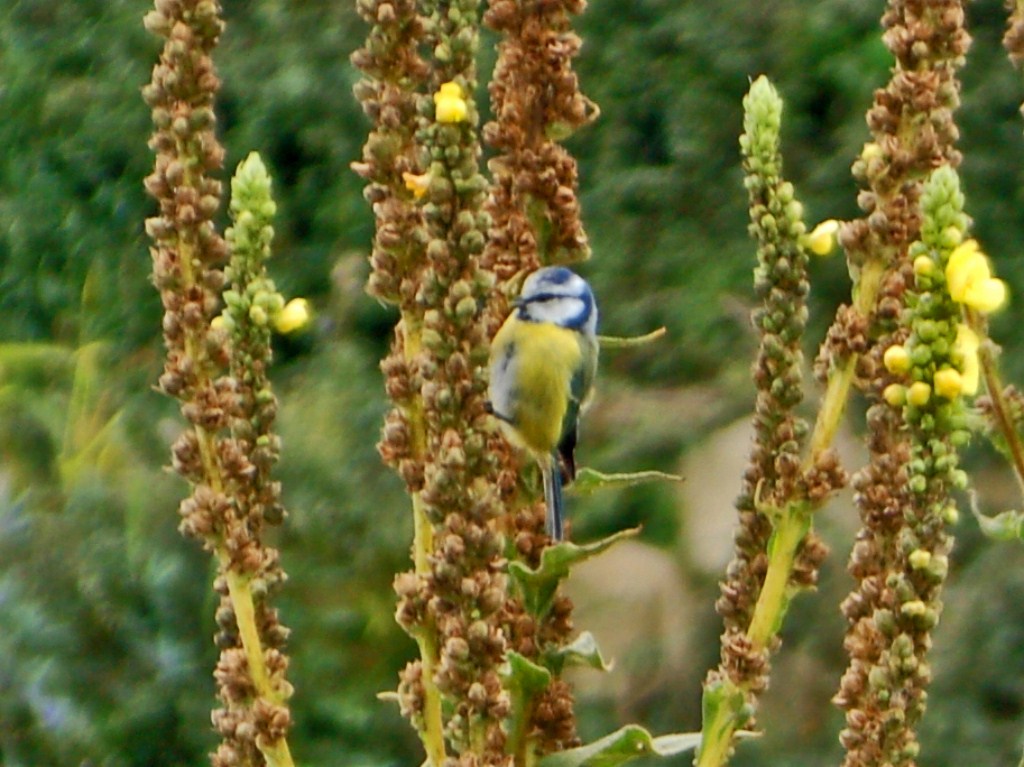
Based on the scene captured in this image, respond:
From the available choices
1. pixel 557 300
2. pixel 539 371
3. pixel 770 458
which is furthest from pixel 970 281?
pixel 539 371

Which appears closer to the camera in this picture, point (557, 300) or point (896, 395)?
point (896, 395)

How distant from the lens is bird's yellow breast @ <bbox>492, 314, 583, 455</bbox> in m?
0.90

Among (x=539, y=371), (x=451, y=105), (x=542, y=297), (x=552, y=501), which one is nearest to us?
(x=451, y=105)

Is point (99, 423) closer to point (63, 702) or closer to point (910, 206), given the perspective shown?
point (63, 702)

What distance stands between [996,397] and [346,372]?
6.35 feet

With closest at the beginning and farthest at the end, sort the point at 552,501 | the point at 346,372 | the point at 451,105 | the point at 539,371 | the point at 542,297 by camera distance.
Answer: the point at 451,105 → the point at 552,501 → the point at 542,297 → the point at 539,371 → the point at 346,372

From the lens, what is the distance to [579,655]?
67 centimetres

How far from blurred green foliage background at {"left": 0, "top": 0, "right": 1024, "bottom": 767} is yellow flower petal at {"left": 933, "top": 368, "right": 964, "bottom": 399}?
4.70 feet

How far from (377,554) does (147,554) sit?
0.29 metres

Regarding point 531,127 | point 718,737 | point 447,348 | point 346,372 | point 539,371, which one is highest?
point 346,372

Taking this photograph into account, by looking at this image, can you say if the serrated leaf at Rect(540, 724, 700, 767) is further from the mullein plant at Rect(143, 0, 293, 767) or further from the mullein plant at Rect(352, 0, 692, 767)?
the mullein plant at Rect(143, 0, 293, 767)

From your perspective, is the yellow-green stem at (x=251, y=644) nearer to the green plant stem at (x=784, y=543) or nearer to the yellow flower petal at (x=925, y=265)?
the green plant stem at (x=784, y=543)

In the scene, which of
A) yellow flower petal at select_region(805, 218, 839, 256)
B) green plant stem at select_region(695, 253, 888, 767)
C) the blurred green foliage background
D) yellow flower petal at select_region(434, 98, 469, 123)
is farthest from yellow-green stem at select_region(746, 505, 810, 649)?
the blurred green foliage background

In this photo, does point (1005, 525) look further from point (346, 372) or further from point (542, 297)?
point (346, 372)
